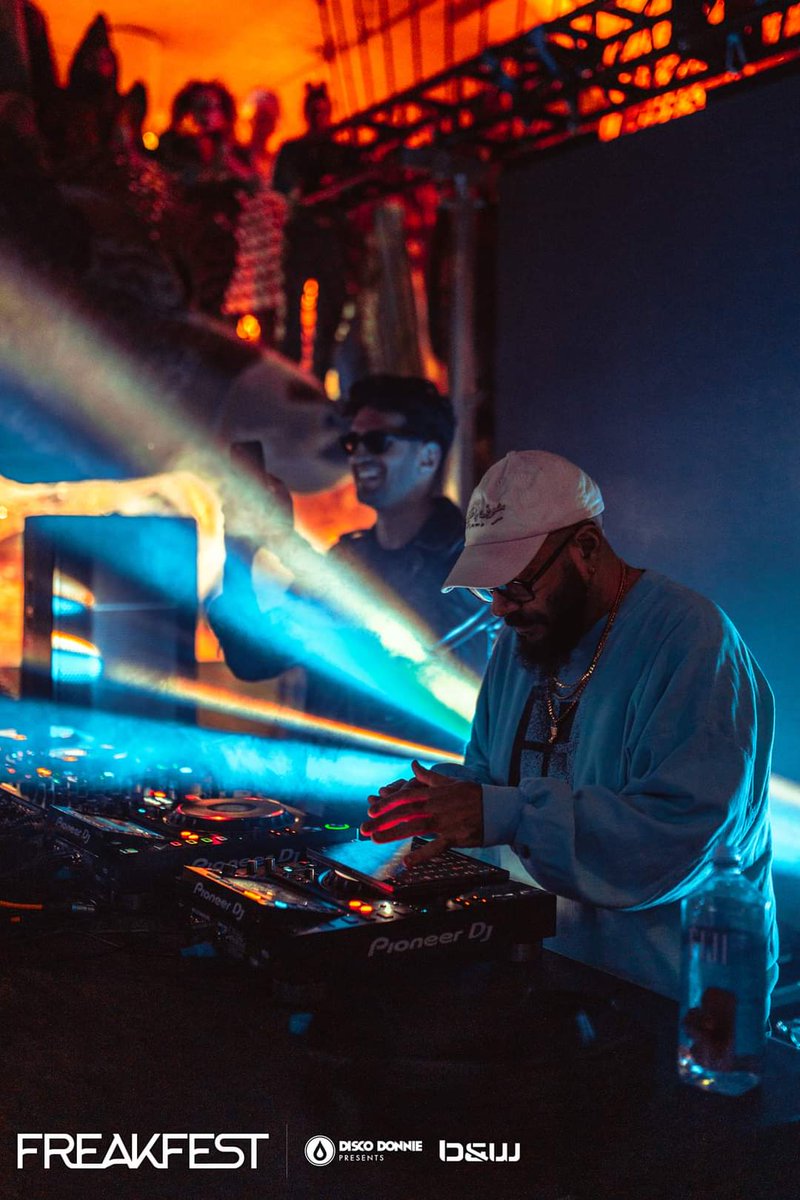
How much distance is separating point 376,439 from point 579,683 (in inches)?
96.1

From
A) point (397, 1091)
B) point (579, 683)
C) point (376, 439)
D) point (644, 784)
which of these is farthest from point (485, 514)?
point (376, 439)

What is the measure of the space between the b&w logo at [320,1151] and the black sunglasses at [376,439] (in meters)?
3.25

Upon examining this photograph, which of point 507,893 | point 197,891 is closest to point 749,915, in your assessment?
point 507,893

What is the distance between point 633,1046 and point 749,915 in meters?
0.20

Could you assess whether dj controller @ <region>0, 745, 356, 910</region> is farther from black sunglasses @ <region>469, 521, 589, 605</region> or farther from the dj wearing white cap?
black sunglasses @ <region>469, 521, 589, 605</region>

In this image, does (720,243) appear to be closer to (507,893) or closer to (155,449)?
(155,449)

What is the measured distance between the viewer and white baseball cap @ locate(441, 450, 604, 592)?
5.87ft

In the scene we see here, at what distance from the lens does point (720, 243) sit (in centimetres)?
366

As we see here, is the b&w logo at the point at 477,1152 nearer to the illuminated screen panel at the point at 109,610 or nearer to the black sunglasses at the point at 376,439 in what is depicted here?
the illuminated screen panel at the point at 109,610

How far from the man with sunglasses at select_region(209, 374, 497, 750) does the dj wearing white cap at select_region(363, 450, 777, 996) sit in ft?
6.27

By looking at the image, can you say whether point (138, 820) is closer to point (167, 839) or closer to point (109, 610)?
point (167, 839)

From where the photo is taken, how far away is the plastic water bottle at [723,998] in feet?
4.20

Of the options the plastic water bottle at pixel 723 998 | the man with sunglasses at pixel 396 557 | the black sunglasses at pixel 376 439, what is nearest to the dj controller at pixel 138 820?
the plastic water bottle at pixel 723 998

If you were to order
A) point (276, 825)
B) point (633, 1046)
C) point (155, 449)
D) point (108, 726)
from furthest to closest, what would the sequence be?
1. point (155, 449)
2. point (108, 726)
3. point (276, 825)
4. point (633, 1046)
